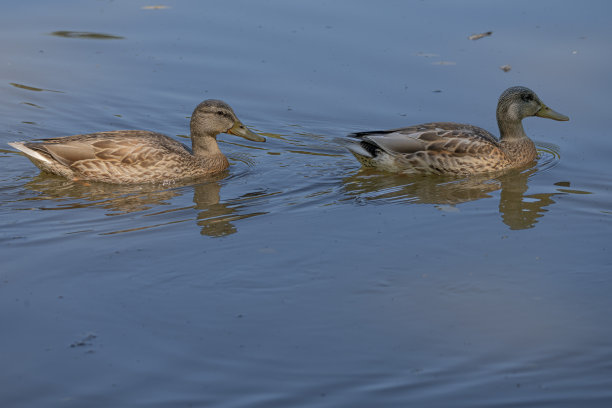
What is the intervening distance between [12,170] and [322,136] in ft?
12.0

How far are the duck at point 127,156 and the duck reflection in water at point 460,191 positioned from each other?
4.66 ft

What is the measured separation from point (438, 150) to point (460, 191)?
0.82m

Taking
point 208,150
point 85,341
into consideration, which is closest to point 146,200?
point 208,150

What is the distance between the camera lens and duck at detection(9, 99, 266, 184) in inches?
406

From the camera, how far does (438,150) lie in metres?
10.7

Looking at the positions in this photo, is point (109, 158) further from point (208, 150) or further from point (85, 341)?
point (85, 341)

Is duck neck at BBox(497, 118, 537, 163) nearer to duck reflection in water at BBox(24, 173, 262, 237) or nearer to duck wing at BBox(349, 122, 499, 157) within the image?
duck wing at BBox(349, 122, 499, 157)

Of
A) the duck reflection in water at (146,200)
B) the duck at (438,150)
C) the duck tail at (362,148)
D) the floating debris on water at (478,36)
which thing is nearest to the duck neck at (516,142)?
the duck at (438,150)

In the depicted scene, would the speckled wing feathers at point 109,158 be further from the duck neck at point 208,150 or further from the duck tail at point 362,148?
the duck tail at point 362,148

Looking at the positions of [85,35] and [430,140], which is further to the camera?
[85,35]

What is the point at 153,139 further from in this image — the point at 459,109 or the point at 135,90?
the point at 459,109

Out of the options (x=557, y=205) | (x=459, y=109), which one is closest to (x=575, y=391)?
(x=557, y=205)

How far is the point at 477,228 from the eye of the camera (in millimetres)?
8703

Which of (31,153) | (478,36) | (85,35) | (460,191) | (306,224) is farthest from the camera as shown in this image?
(85,35)
